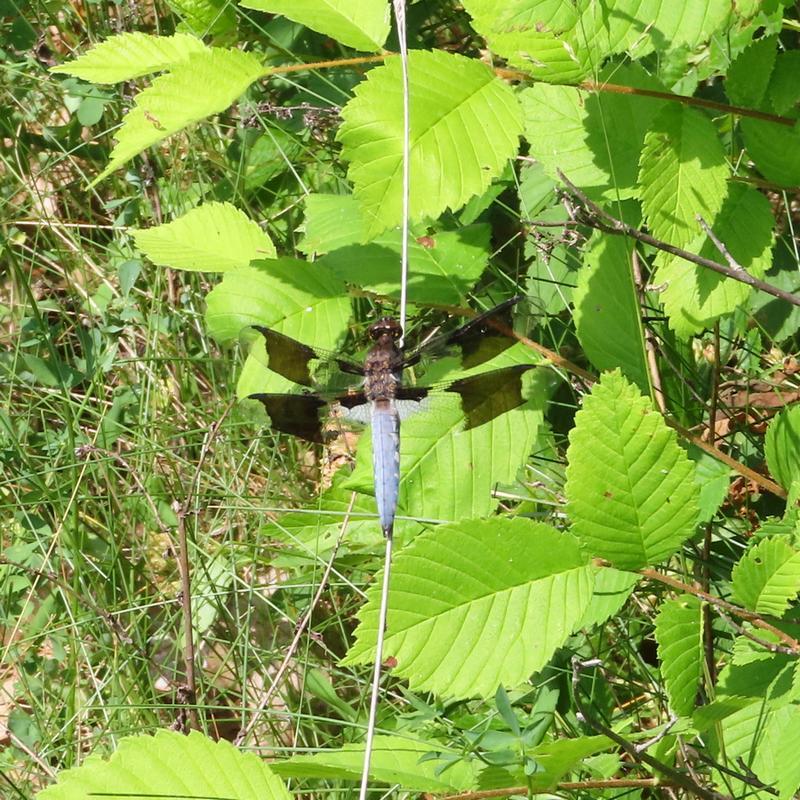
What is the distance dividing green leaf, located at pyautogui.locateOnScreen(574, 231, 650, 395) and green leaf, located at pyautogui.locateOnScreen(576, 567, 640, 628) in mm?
361

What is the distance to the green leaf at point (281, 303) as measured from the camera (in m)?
1.91

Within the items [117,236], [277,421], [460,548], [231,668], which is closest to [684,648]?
[460,548]

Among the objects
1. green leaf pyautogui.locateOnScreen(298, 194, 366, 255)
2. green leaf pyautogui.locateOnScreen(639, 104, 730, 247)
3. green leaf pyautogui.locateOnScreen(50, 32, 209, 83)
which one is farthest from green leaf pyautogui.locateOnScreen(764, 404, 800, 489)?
green leaf pyautogui.locateOnScreen(50, 32, 209, 83)

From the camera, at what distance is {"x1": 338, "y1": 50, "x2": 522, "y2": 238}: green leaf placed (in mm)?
1492

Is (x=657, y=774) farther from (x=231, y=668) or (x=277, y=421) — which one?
(x=231, y=668)

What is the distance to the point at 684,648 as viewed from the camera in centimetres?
137

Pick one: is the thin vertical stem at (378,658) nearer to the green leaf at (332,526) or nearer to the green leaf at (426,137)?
the green leaf at (426,137)

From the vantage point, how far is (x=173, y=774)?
52.7 inches

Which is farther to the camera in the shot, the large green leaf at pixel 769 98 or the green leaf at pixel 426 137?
the large green leaf at pixel 769 98

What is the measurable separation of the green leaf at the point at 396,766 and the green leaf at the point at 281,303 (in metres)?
0.72

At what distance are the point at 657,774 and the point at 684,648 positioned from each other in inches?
7.9

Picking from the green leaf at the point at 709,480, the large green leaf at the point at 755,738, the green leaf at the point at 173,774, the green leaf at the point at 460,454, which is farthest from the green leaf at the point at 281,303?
the large green leaf at the point at 755,738

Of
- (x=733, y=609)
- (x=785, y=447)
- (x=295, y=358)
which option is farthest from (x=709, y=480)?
(x=295, y=358)

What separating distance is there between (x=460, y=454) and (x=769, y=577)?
0.59 m
